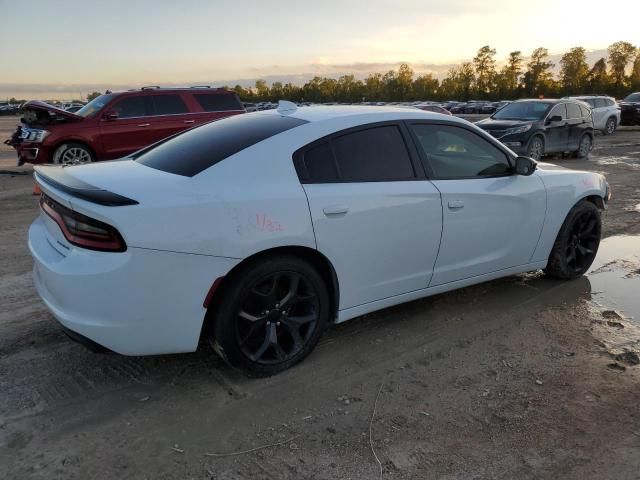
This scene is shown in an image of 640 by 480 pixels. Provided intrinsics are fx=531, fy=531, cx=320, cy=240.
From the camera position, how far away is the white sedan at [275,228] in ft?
9.20

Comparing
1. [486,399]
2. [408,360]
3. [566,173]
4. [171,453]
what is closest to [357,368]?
[408,360]

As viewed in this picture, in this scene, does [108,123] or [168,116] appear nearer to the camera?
[108,123]

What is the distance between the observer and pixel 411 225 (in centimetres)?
368

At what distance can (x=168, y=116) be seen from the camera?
11.6 meters

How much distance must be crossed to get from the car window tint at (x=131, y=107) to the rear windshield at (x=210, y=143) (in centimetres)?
784

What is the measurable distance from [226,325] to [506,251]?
2.50 meters

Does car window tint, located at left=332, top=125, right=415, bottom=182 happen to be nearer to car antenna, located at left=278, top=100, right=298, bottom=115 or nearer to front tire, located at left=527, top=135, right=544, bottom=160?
car antenna, located at left=278, top=100, right=298, bottom=115

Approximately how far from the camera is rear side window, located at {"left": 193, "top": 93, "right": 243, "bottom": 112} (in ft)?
39.4

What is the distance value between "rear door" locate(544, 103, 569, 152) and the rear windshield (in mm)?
11998

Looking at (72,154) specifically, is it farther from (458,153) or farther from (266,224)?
(266,224)

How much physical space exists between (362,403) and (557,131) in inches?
522

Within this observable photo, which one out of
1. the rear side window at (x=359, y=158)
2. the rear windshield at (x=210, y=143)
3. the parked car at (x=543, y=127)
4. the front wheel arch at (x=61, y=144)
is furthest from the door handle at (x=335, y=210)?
the parked car at (x=543, y=127)

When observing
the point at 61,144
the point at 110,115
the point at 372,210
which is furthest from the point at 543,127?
the point at 372,210

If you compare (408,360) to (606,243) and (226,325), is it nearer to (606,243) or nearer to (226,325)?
(226,325)
